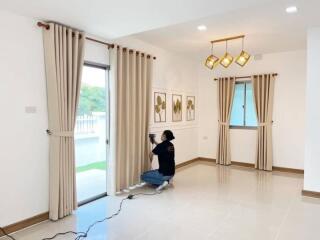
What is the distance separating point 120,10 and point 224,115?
14.9 ft

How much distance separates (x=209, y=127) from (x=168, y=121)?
1.76m

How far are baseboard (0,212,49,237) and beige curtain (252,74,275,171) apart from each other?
4930 millimetres

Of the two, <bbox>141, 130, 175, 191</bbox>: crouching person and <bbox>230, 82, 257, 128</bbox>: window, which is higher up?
<bbox>230, 82, 257, 128</bbox>: window

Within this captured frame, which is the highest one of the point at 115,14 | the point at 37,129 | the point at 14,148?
the point at 115,14

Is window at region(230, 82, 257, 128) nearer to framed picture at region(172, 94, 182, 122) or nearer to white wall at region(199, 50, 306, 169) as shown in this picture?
white wall at region(199, 50, 306, 169)

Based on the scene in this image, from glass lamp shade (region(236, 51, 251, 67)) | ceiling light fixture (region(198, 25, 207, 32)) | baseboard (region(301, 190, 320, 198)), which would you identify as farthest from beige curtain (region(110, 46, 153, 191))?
baseboard (region(301, 190, 320, 198))

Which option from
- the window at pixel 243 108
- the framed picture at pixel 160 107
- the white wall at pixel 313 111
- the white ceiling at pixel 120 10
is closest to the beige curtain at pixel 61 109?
the white ceiling at pixel 120 10

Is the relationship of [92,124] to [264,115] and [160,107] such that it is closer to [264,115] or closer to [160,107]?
[160,107]

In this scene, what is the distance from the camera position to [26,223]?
3205 mm

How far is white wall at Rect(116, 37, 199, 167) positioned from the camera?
5.40m

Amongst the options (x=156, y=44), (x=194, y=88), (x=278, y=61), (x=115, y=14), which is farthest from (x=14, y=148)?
(x=278, y=61)

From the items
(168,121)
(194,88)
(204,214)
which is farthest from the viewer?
(194,88)

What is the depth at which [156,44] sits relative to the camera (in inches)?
208

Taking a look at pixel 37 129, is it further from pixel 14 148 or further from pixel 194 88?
pixel 194 88
